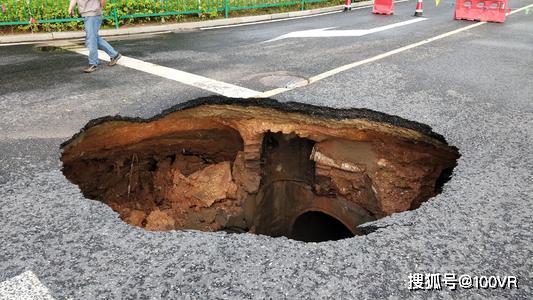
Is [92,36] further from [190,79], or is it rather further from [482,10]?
[482,10]

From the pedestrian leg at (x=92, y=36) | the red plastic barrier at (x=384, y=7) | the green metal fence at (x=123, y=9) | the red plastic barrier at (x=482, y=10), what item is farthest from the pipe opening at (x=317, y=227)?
the red plastic barrier at (x=384, y=7)

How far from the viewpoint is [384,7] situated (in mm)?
13430

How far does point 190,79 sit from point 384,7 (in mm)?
9673

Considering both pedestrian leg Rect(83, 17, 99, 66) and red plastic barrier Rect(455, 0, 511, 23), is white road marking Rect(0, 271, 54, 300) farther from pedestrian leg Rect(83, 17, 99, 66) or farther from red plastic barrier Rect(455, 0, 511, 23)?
red plastic barrier Rect(455, 0, 511, 23)

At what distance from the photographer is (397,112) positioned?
461 centimetres

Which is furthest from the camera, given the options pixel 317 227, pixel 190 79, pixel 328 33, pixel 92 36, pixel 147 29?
pixel 147 29

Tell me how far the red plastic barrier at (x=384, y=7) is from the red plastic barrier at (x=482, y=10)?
1971 mm

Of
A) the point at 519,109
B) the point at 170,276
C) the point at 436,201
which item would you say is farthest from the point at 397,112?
the point at 170,276

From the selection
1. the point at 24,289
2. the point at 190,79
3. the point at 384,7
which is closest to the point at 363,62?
the point at 190,79

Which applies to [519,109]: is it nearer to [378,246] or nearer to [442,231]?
[442,231]

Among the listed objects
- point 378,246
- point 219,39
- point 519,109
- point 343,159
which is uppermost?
point 219,39

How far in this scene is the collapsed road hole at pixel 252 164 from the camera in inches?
177

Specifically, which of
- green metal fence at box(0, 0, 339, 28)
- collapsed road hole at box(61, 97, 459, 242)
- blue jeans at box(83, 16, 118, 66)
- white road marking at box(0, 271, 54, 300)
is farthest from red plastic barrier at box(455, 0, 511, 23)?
white road marking at box(0, 271, 54, 300)

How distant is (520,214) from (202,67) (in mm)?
4980
